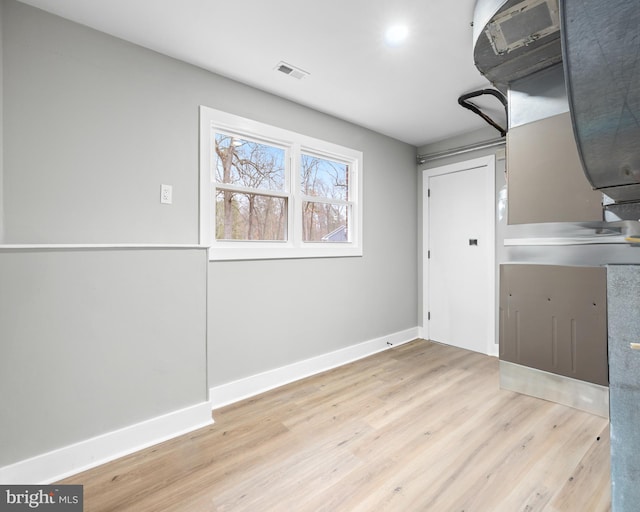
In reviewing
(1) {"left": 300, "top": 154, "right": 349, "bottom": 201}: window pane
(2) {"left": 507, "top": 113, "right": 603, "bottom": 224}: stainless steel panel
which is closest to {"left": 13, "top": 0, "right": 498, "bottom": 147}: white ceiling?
(1) {"left": 300, "top": 154, "right": 349, "bottom": 201}: window pane

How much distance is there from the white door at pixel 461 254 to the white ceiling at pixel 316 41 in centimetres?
113

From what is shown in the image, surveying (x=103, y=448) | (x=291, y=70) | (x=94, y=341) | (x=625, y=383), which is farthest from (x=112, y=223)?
(x=625, y=383)

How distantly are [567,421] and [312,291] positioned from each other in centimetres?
212

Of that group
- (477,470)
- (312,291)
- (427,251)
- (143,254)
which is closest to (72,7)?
(143,254)

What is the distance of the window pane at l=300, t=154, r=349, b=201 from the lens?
2936 millimetres

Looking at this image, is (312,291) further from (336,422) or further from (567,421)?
(567,421)

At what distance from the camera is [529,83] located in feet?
6.52

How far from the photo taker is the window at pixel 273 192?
7.61 ft

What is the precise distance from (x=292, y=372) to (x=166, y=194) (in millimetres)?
1823

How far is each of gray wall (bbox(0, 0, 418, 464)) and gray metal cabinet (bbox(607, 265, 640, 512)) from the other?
203 cm

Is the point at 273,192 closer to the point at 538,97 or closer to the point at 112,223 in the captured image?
the point at 112,223

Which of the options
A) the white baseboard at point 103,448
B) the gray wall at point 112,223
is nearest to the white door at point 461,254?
the gray wall at point 112,223

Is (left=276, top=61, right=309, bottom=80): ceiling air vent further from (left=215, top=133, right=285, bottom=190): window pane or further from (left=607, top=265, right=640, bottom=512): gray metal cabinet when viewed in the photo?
(left=607, top=265, right=640, bottom=512): gray metal cabinet

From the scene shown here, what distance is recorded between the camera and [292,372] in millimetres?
2721
